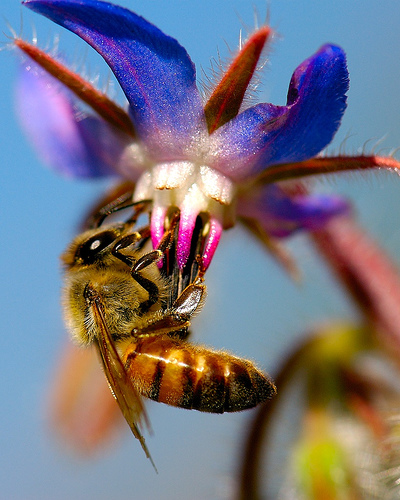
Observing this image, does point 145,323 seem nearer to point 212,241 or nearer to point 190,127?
point 212,241

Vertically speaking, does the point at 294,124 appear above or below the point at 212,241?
above

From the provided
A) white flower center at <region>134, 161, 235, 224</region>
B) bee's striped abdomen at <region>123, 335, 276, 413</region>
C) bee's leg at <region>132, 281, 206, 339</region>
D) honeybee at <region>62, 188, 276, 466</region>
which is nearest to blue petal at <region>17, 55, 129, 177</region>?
white flower center at <region>134, 161, 235, 224</region>

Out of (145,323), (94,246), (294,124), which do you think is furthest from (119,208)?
(294,124)

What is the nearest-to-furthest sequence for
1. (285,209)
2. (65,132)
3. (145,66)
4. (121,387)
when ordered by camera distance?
(121,387) < (145,66) < (285,209) < (65,132)

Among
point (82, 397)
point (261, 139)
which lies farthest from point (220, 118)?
point (82, 397)

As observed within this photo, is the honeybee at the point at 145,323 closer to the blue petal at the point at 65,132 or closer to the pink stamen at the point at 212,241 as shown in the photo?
the pink stamen at the point at 212,241

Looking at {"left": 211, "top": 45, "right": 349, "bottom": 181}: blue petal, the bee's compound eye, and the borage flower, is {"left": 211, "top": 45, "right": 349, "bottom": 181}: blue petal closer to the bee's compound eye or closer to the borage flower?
the borage flower

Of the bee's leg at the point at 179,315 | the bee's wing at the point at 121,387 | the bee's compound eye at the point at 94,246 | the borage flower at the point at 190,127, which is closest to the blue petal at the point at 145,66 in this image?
the borage flower at the point at 190,127
